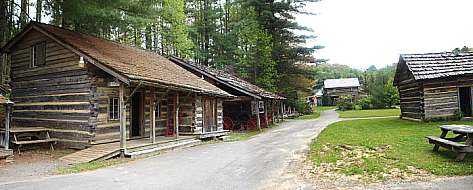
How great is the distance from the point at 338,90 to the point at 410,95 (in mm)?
43125

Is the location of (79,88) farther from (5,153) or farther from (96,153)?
(5,153)

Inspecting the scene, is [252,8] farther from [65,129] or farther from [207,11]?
[65,129]

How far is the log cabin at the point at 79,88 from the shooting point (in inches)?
511

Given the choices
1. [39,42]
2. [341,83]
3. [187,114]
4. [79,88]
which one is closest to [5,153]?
[79,88]

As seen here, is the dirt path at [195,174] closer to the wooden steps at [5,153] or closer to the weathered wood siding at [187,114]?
the wooden steps at [5,153]

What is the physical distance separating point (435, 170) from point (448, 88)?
45.4 feet

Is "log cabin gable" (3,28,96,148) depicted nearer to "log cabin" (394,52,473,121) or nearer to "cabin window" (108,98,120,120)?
"cabin window" (108,98,120,120)

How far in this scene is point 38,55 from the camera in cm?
1507

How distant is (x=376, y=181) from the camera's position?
7223 mm

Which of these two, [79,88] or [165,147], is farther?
[165,147]

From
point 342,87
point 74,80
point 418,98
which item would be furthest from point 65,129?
point 342,87

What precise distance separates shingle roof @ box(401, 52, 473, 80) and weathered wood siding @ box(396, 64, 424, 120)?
800 mm

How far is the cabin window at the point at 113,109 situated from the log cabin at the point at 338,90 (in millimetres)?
53781

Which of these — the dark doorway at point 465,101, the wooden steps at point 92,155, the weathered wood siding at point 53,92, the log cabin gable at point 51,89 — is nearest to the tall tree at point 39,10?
the log cabin gable at point 51,89
